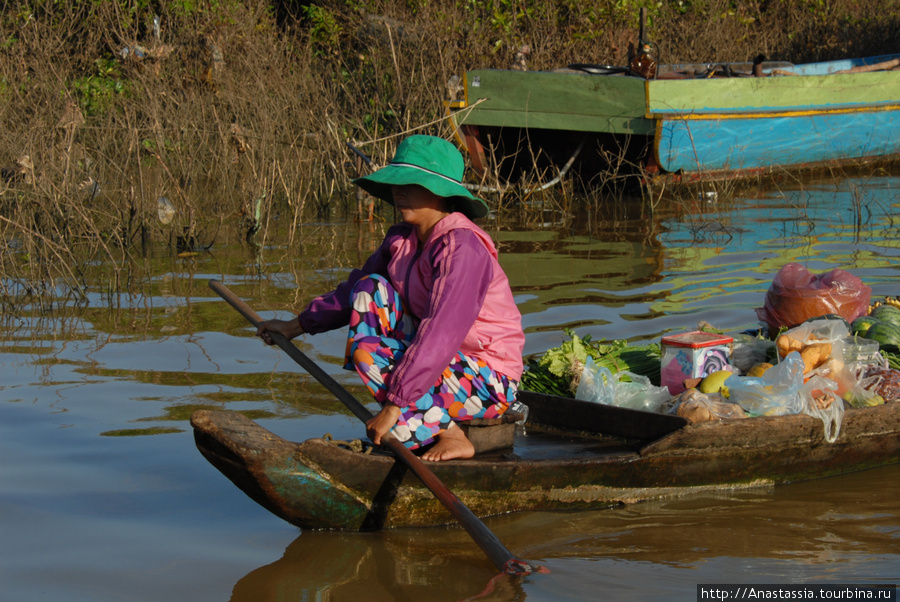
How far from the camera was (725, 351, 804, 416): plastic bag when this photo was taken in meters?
3.41

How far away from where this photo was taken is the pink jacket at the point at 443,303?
2.83 m

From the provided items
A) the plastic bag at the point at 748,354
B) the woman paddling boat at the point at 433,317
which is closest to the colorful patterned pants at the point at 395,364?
the woman paddling boat at the point at 433,317

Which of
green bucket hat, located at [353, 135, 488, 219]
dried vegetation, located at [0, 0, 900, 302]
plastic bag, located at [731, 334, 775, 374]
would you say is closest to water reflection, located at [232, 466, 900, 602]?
plastic bag, located at [731, 334, 775, 374]

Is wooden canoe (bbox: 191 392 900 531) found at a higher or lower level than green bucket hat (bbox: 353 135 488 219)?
lower

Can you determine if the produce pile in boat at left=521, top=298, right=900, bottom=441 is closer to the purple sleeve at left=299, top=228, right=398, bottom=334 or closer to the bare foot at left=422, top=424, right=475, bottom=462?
the bare foot at left=422, top=424, right=475, bottom=462

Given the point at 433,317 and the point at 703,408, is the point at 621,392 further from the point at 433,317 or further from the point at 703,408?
the point at 433,317

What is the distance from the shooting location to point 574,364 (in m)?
3.82

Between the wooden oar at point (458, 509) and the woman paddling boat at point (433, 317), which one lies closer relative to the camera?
the wooden oar at point (458, 509)

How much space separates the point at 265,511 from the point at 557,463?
1.00m

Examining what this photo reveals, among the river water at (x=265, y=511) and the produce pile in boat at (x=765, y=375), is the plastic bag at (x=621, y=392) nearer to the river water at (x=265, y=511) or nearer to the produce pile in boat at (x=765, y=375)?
the produce pile in boat at (x=765, y=375)

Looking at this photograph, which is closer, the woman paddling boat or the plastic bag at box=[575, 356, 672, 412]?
the woman paddling boat

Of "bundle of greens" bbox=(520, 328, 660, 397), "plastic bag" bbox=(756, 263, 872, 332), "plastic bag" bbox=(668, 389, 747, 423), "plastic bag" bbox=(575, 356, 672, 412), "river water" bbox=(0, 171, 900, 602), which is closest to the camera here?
"river water" bbox=(0, 171, 900, 602)

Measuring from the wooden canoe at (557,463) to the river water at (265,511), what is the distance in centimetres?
7

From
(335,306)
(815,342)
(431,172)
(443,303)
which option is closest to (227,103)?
(335,306)
